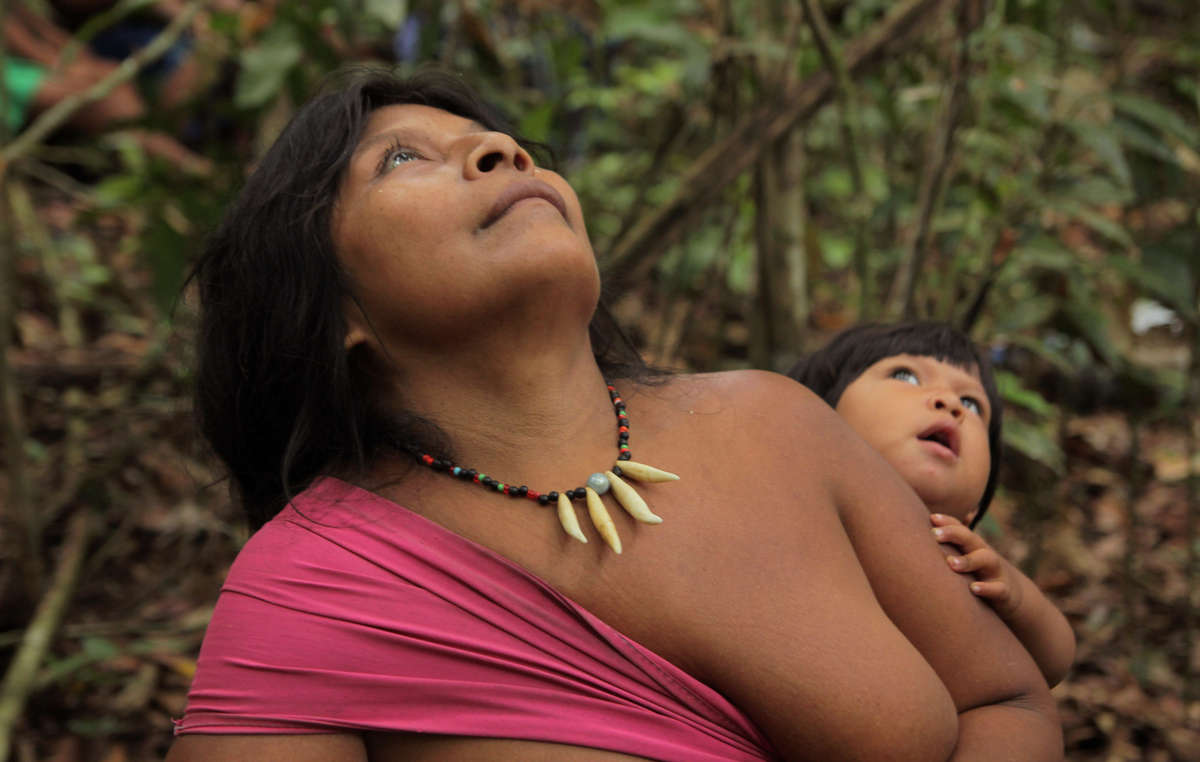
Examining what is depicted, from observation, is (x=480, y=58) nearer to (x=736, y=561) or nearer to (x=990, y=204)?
(x=990, y=204)

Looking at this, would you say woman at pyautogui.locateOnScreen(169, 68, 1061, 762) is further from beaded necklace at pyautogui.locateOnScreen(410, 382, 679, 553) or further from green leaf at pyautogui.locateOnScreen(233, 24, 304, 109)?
green leaf at pyautogui.locateOnScreen(233, 24, 304, 109)

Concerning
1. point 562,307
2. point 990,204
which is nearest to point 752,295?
point 990,204

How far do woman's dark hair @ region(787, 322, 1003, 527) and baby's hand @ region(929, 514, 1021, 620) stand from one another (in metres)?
0.28

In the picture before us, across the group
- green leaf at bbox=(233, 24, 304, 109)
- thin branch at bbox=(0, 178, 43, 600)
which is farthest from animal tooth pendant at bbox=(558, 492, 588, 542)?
green leaf at bbox=(233, 24, 304, 109)

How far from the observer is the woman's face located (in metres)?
1.25

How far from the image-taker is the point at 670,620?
1233 millimetres

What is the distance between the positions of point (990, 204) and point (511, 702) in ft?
6.28

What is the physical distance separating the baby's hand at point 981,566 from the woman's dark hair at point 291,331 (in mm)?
456

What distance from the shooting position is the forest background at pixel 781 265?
245 cm

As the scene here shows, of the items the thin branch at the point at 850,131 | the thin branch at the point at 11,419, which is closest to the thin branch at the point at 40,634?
the thin branch at the point at 11,419

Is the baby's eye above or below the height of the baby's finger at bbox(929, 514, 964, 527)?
above

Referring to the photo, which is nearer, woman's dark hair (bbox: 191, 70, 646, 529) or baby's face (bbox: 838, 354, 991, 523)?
woman's dark hair (bbox: 191, 70, 646, 529)

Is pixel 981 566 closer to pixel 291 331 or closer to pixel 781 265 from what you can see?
pixel 291 331

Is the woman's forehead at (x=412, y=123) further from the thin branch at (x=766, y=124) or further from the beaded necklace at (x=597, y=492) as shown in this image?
the thin branch at (x=766, y=124)
